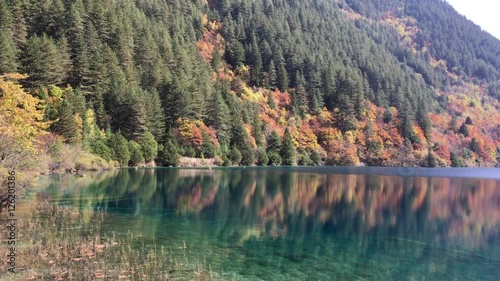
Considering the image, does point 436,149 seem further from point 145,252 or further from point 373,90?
point 145,252

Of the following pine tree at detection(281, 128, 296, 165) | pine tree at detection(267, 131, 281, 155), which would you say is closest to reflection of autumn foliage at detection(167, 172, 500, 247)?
pine tree at detection(281, 128, 296, 165)

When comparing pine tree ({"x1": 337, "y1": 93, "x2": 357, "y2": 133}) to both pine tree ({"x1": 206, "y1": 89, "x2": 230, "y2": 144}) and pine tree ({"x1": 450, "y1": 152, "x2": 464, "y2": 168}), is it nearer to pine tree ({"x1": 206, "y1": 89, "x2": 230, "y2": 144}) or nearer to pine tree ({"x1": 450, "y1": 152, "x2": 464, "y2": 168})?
pine tree ({"x1": 450, "y1": 152, "x2": 464, "y2": 168})

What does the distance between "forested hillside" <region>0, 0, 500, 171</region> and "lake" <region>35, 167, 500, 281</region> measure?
9.12 metres

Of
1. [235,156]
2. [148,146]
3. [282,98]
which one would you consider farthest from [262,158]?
[282,98]

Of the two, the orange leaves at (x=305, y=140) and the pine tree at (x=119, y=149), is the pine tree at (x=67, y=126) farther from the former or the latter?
the orange leaves at (x=305, y=140)

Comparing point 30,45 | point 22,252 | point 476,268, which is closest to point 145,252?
point 22,252

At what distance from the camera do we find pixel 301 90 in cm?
15488

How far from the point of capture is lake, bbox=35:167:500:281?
1956 centimetres

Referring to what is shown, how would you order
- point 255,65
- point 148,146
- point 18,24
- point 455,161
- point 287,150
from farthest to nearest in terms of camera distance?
point 255,65 → point 455,161 → point 287,150 → point 18,24 → point 148,146

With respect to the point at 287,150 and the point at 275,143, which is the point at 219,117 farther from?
the point at 287,150

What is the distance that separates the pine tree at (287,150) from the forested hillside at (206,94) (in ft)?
1.11

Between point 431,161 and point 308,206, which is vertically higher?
point 431,161

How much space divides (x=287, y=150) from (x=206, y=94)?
27479mm

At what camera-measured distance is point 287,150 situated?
391ft
